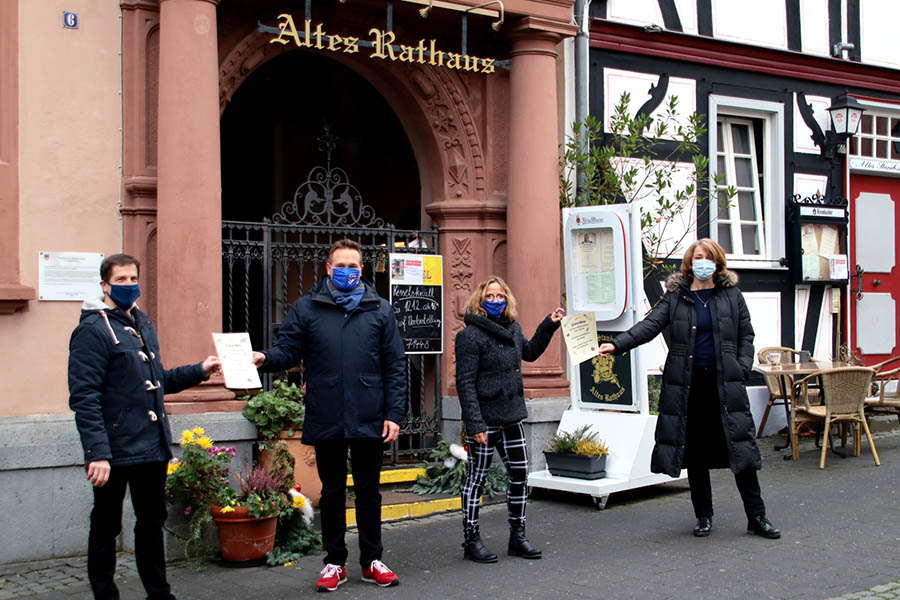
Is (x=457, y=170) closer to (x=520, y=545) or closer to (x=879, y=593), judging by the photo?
(x=520, y=545)

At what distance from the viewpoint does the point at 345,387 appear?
5793mm

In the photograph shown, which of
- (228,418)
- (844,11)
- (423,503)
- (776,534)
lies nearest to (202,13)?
(228,418)

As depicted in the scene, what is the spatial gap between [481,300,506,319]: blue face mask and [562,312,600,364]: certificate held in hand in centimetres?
71

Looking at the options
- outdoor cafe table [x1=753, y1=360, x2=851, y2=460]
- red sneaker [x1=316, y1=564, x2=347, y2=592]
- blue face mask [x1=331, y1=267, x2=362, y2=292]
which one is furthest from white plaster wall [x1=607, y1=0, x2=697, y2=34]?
red sneaker [x1=316, y1=564, x2=347, y2=592]

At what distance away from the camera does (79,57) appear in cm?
733

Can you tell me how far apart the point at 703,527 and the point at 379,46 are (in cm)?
429

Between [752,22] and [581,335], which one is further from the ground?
[752,22]

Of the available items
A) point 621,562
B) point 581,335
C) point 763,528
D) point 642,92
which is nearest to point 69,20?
point 581,335

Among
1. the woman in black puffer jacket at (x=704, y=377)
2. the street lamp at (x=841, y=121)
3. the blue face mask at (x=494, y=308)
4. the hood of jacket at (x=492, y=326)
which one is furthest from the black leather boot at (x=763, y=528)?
the street lamp at (x=841, y=121)

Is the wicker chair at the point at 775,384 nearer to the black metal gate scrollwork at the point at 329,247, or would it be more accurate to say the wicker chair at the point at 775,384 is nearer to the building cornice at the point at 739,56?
the building cornice at the point at 739,56

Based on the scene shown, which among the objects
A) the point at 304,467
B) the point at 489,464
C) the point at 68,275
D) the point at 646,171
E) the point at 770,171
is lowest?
the point at 304,467

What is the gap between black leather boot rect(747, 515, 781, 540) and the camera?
6887 millimetres

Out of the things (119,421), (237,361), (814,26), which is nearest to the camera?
(119,421)

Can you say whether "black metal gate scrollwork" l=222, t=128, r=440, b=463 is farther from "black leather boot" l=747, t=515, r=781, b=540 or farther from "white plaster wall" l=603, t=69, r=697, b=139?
"black leather boot" l=747, t=515, r=781, b=540
